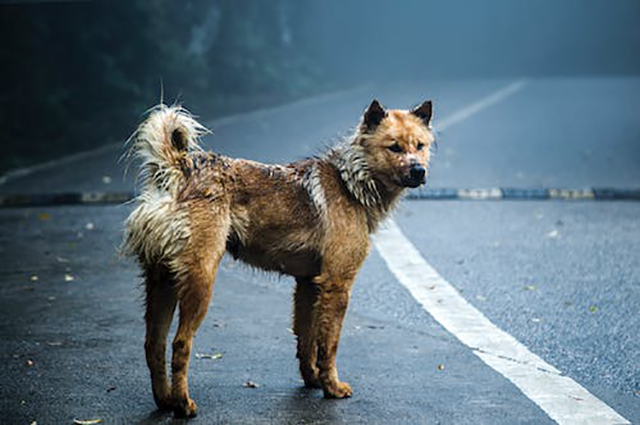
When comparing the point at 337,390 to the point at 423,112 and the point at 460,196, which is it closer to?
the point at 423,112

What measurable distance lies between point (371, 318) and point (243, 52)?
23.3 m

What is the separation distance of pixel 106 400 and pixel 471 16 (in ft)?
159

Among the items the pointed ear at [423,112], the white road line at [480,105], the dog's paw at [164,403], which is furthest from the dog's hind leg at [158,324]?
the white road line at [480,105]

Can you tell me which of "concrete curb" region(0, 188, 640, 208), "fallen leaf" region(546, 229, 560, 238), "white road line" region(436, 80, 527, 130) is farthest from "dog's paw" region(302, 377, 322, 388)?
"white road line" region(436, 80, 527, 130)

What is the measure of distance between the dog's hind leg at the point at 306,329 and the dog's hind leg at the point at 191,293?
0.73 m

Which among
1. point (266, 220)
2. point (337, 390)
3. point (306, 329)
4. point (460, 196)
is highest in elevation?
point (460, 196)

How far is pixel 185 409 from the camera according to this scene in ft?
16.1

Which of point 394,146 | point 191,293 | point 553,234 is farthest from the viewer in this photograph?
point 553,234

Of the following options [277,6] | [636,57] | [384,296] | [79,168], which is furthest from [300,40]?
[384,296]

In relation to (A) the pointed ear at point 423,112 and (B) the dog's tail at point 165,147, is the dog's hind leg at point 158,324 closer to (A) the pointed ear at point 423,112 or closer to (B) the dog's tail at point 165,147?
(B) the dog's tail at point 165,147

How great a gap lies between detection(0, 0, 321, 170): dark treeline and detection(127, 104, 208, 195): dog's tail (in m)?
9.55

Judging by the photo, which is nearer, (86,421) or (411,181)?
(86,421)

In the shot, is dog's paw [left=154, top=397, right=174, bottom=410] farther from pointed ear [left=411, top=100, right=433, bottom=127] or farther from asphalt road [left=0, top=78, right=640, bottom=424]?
pointed ear [left=411, top=100, right=433, bottom=127]

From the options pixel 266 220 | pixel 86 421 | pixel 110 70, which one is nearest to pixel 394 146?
pixel 266 220
